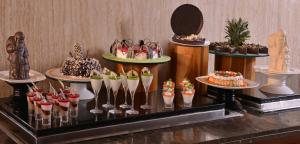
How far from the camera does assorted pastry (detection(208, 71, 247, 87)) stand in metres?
1.93

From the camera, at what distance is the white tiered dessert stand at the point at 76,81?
180cm

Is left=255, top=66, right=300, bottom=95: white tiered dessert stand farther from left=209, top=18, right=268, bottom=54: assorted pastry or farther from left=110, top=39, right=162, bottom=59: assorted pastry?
left=110, top=39, right=162, bottom=59: assorted pastry

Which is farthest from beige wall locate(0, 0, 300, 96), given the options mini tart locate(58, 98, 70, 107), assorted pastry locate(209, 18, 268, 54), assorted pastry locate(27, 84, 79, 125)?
mini tart locate(58, 98, 70, 107)

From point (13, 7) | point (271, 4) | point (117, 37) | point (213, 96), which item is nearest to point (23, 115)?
point (13, 7)

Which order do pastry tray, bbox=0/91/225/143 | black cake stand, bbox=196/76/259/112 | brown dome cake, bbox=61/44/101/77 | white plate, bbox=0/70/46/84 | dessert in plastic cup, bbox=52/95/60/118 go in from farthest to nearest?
black cake stand, bbox=196/76/259/112
brown dome cake, bbox=61/44/101/77
white plate, bbox=0/70/46/84
dessert in plastic cup, bbox=52/95/60/118
pastry tray, bbox=0/91/225/143

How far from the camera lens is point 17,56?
1756mm

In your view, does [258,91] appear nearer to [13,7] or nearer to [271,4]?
[271,4]

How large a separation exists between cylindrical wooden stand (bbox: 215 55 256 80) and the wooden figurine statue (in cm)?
88

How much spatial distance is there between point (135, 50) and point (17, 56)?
18.8 inches

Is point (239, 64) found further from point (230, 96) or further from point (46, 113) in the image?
point (46, 113)

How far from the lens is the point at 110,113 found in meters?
1.67

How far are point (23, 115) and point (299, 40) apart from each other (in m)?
1.83

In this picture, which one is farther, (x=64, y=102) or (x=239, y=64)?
(x=239, y=64)

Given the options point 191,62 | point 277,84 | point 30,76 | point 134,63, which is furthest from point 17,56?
point 277,84
